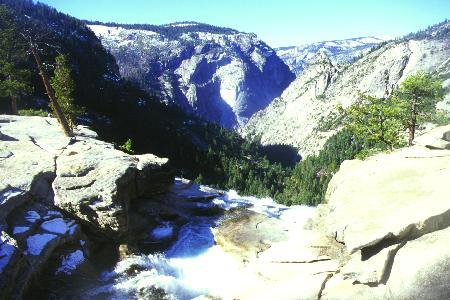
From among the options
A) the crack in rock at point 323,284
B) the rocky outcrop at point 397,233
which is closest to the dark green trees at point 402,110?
the rocky outcrop at point 397,233

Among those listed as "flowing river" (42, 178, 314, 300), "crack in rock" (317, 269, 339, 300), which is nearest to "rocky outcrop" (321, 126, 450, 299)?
"crack in rock" (317, 269, 339, 300)

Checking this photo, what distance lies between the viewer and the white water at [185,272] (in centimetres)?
2602

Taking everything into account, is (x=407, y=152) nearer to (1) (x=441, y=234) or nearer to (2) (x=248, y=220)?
(1) (x=441, y=234)

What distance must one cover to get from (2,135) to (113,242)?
16.4 meters

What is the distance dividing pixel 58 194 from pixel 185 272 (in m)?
11.9

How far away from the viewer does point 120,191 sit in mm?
32281

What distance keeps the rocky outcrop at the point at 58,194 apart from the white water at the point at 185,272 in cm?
315

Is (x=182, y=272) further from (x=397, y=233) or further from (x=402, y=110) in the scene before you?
(x=402, y=110)

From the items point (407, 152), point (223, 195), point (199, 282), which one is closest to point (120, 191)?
point (199, 282)

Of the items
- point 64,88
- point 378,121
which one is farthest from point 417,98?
point 64,88

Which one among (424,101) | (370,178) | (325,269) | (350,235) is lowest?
(325,269)

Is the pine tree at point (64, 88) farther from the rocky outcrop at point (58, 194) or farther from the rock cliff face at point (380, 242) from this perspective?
the rock cliff face at point (380, 242)

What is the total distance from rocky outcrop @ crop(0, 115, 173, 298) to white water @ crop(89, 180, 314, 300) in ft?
10.3

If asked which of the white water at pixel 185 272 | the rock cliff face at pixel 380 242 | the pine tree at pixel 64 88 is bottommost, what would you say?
the white water at pixel 185 272
